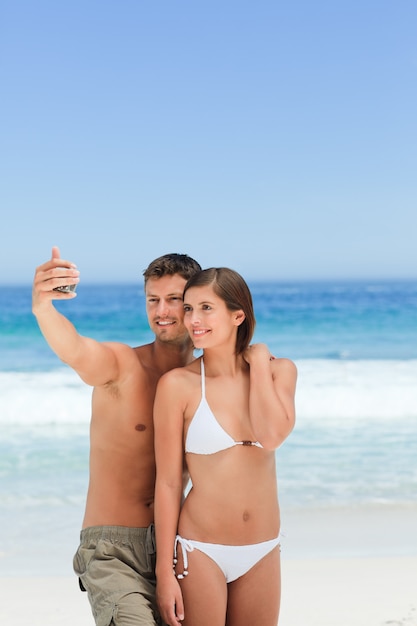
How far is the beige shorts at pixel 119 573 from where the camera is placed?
116 inches

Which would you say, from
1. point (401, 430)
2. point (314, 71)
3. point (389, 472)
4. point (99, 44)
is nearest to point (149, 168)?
point (99, 44)

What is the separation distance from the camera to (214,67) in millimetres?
32188

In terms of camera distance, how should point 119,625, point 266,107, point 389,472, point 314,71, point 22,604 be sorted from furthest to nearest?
point 266,107 → point 314,71 → point 389,472 → point 22,604 → point 119,625

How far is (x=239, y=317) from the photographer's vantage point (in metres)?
3.20

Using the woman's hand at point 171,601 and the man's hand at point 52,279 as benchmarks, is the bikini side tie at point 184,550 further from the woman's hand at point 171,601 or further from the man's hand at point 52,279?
the man's hand at point 52,279

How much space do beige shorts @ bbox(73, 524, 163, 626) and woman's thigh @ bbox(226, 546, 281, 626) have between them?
1.00 ft

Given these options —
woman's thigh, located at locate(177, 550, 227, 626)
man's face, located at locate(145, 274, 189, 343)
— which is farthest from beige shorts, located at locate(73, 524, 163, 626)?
man's face, located at locate(145, 274, 189, 343)

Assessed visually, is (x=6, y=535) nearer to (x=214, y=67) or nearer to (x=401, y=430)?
(x=401, y=430)

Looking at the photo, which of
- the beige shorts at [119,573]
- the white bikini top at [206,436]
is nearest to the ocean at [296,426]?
the beige shorts at [119,573]

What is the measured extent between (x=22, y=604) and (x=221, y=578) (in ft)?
8.00

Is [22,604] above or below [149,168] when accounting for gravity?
below

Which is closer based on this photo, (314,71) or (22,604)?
(22,604)

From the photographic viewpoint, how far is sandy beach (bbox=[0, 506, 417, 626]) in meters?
4.89

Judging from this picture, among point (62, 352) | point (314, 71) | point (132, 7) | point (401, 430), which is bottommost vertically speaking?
point (401, 430)
